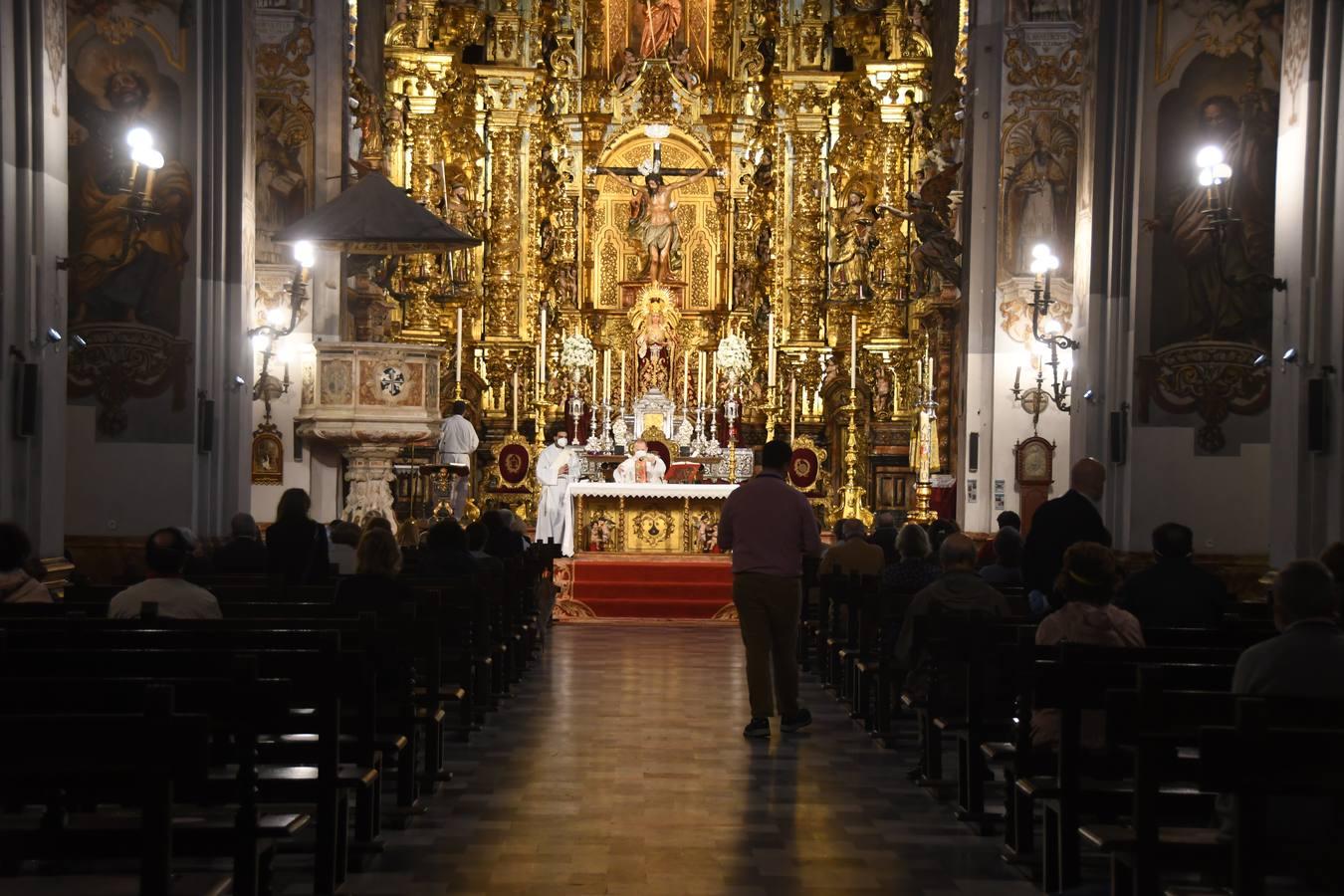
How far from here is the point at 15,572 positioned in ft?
28.3

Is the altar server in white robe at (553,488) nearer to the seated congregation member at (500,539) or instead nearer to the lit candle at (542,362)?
the lit candle at (542,362)

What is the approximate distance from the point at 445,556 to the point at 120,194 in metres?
6.16

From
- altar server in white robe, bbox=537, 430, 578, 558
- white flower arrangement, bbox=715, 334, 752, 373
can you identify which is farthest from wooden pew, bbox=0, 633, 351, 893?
white flower arrangement, bbox=715, 334, 752, 373

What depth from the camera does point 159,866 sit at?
4.43m

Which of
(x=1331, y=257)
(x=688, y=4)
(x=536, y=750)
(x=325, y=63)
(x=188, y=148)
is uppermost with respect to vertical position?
(x=688, y=4)

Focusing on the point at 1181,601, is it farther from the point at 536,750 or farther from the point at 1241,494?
the point at 1241,494

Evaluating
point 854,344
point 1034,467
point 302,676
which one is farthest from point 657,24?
point 302,676

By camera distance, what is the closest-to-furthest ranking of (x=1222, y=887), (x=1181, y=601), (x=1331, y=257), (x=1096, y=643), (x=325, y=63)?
(x=1222, y=887)
(x=1096, y=643)
(x=1181, y=601)
(x=1331, y=257)
(x=325, y=63)

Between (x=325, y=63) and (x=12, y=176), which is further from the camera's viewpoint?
(x=325, y=63)

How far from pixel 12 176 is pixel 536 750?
5684 millimetres

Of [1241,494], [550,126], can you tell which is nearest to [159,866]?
[1241,494]

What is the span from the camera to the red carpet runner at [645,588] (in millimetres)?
21094

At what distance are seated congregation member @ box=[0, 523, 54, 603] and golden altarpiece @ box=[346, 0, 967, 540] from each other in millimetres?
19516

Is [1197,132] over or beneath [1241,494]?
over
